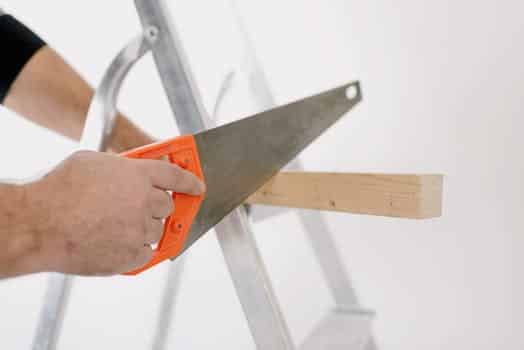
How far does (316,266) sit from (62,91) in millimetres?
660

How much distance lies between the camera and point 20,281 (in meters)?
1.50

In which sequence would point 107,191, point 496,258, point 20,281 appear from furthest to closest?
point 20,281
point 496,258
point 107,191

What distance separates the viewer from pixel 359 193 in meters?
0.65

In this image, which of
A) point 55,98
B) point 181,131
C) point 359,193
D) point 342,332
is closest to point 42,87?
point 55,98

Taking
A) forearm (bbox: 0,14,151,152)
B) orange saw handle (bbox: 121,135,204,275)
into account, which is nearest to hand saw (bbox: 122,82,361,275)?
orange saw handle (bbox: 121,135,204,275)

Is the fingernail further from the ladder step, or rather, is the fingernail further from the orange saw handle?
the ladder step

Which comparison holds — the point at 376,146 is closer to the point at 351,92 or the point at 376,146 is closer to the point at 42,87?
the point at 351,92

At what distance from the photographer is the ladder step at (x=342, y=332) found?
891mm

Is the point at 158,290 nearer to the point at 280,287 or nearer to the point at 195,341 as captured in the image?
the point at 195,341

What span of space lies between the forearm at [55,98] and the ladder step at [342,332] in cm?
45

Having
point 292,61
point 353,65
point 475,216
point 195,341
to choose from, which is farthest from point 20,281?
point 475,216

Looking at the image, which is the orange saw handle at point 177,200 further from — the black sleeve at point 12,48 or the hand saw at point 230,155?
the black sleeve at point 12,48

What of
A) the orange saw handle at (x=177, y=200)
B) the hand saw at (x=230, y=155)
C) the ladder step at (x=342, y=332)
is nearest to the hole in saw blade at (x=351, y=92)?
the hand saw at (x=230, y=155)

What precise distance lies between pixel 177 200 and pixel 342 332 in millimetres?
495
